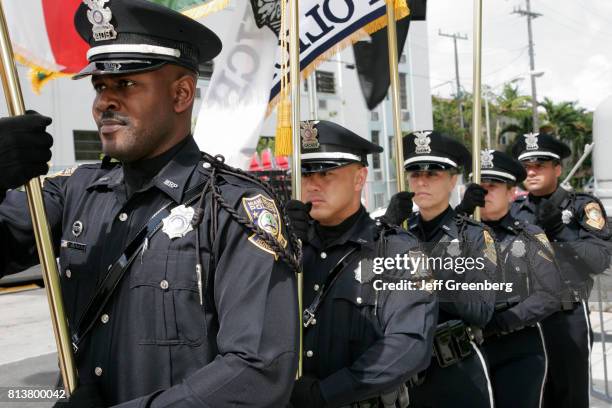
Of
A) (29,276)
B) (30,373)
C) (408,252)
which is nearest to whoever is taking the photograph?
(408,252)

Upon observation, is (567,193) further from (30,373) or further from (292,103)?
(30,373)

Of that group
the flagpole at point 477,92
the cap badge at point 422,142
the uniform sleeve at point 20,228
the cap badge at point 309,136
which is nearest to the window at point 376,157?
the flagpole at point 477,92

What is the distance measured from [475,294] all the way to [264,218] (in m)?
1.95

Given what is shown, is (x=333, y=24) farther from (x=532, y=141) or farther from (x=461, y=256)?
(x=532, y=141)

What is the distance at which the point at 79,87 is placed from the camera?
56.4ft

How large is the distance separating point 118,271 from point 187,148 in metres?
0.40

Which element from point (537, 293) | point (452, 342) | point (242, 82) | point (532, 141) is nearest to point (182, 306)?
point (452, 342)

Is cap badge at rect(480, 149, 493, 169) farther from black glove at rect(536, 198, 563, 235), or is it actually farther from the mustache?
the mustache

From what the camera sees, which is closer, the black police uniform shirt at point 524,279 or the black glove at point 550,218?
the black police uniform shirt at point 524,279

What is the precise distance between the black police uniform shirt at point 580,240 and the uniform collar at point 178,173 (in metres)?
3.21

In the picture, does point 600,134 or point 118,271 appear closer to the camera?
point 118,271

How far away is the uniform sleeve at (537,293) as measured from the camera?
359cm

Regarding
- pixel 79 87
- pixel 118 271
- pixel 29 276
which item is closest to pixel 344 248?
pixel 118 271

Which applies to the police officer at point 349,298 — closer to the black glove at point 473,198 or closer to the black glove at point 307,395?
the black glove at point 307,395
